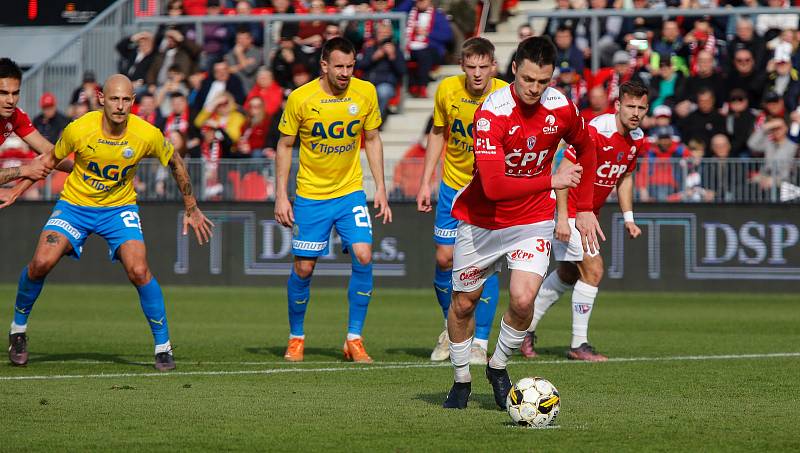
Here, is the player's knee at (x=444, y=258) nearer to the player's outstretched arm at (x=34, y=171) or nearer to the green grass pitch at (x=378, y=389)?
the green grass pitch at (x=378, y=389)

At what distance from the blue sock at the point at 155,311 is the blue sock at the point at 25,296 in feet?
2.82

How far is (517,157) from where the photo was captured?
8.09 metres

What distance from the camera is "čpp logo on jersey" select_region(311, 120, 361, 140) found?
1113 cm

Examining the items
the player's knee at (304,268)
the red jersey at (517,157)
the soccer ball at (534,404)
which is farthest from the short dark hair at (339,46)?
the soccer ball at (534,404)

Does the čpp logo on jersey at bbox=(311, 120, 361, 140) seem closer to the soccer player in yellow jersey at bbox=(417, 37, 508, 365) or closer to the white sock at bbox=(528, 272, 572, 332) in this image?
the soccer player in yellow jersey at bbox=(417, 37, 508, 365)

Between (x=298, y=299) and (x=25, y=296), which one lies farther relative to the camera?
(x=298, y=299)

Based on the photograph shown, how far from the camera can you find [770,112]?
19.9 m

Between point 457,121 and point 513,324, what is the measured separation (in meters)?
3.36

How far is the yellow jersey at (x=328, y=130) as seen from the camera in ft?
36.4

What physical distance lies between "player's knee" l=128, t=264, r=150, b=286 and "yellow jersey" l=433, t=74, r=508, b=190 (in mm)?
2696

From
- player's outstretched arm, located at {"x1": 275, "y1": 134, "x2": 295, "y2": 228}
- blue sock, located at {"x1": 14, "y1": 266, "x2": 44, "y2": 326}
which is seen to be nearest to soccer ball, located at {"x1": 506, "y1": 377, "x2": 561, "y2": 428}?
player's outstretched arm, located at {"x1": 275, "y1": 134, "x2": 295, "y2": 228}

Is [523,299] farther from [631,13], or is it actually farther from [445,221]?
[631,13]

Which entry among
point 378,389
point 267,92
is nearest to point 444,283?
point 378,389

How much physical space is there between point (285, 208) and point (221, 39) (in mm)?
14621
